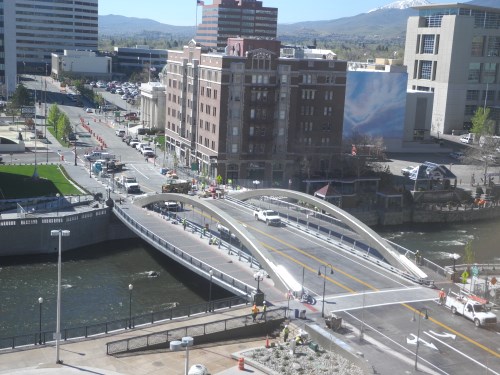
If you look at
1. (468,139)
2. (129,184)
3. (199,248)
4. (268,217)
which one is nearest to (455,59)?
(468,139)

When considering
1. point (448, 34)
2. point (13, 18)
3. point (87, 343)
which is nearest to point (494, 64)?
point (448, 34)

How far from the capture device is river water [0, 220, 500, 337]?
146 ft

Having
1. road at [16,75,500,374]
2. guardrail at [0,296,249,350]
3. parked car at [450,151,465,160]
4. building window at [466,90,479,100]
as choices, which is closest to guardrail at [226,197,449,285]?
road at [16,75,500,374]

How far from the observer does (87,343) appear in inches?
1364

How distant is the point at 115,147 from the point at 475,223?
4994 centimetres

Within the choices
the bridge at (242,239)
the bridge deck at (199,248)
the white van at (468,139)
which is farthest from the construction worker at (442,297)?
the white van at (468,139)

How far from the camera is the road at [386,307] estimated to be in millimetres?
34312

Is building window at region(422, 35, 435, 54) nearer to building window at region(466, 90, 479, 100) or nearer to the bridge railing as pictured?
building window at region(466, 90, 479, 100)

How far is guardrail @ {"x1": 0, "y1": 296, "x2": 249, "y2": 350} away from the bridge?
242 cm

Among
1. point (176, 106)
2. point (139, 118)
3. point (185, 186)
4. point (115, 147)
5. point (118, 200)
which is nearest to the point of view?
point (118, 200)

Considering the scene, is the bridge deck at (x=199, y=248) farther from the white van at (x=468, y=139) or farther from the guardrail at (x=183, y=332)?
the white van at (x=468, y=139)

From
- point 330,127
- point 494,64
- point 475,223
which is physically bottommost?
point 475,223

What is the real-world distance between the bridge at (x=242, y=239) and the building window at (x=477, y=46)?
7017cm

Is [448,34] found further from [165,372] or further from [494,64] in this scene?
[165,372]
